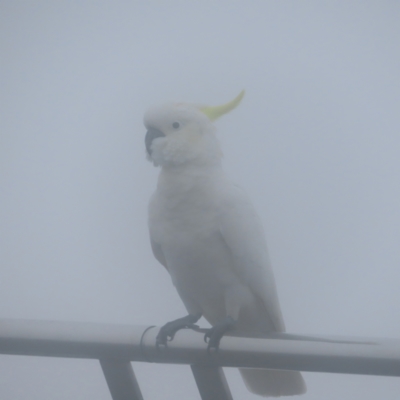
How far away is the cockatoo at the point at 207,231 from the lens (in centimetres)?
163

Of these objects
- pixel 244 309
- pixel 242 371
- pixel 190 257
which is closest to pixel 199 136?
pixel 190 257

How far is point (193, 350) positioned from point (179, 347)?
3 cm

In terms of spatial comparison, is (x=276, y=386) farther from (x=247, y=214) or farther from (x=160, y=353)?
(x=160, y=353)

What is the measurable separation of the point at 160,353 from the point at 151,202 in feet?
2.84

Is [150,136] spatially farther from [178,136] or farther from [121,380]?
[121,380]

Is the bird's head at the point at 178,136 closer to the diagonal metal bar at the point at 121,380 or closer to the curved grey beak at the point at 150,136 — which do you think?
the curved grey beak at the point at 150,136

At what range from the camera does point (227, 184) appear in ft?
5.61

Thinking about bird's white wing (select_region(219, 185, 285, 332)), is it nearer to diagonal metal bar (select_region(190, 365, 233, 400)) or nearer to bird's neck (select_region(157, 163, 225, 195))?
bird's neck (select_region(157, 163, 225, 195))

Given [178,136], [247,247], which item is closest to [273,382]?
[247,247]

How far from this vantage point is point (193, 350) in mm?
956

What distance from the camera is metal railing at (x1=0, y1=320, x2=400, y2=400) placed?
2.85ft

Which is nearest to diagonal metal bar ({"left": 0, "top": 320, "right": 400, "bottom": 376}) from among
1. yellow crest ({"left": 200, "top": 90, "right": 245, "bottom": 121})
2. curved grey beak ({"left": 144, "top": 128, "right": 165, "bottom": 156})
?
curved grey beak ({"left": 144, "top": 128, "right": 165, "bottom": 156})

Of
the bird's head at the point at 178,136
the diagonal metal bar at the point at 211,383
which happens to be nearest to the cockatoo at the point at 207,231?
the bird's head at the point at 178,136

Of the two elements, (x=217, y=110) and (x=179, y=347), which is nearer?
(x=179, y=347)
